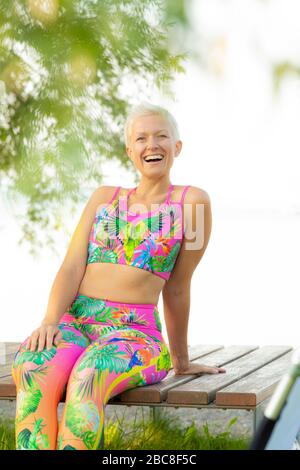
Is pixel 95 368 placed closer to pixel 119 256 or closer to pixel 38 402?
pixel 38 402

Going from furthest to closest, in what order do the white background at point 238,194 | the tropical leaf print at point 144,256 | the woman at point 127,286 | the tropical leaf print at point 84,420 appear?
the tropical leaf print at point 144,256 → the woman at point 127,286 → the tropical leaf print at point 84,420 → the white background at point 238,194

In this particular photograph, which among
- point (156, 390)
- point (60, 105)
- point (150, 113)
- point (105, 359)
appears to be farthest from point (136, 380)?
point (60, 105)

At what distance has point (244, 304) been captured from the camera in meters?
10.1

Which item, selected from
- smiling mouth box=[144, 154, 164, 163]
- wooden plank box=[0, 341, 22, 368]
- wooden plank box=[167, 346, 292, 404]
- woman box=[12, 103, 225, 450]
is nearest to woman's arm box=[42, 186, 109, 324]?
woman box=[12, 103, 225, 450]

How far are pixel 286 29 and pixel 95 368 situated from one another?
4.39ft

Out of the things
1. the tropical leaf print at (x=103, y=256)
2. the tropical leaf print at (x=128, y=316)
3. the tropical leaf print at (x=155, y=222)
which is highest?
the tropical leaf print at (x=155, y=222)

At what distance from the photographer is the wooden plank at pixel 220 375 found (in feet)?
9.41

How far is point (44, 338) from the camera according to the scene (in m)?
2.82

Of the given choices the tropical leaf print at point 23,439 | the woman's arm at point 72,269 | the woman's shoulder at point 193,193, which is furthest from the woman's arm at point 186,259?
the tropical leaf print at point 23,439

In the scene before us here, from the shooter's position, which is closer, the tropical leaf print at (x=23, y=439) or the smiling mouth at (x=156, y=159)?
the tropical leaf print at (x=23, y=439)

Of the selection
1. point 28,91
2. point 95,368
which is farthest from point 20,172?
point 95,368

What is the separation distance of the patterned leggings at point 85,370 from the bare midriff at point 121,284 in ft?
0.08

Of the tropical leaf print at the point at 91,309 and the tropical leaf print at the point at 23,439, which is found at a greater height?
the tropical leaf print at the point at 91,309

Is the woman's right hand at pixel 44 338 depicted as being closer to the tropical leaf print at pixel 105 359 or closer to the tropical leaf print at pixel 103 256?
the tropical leaf print at pixel 105 359
